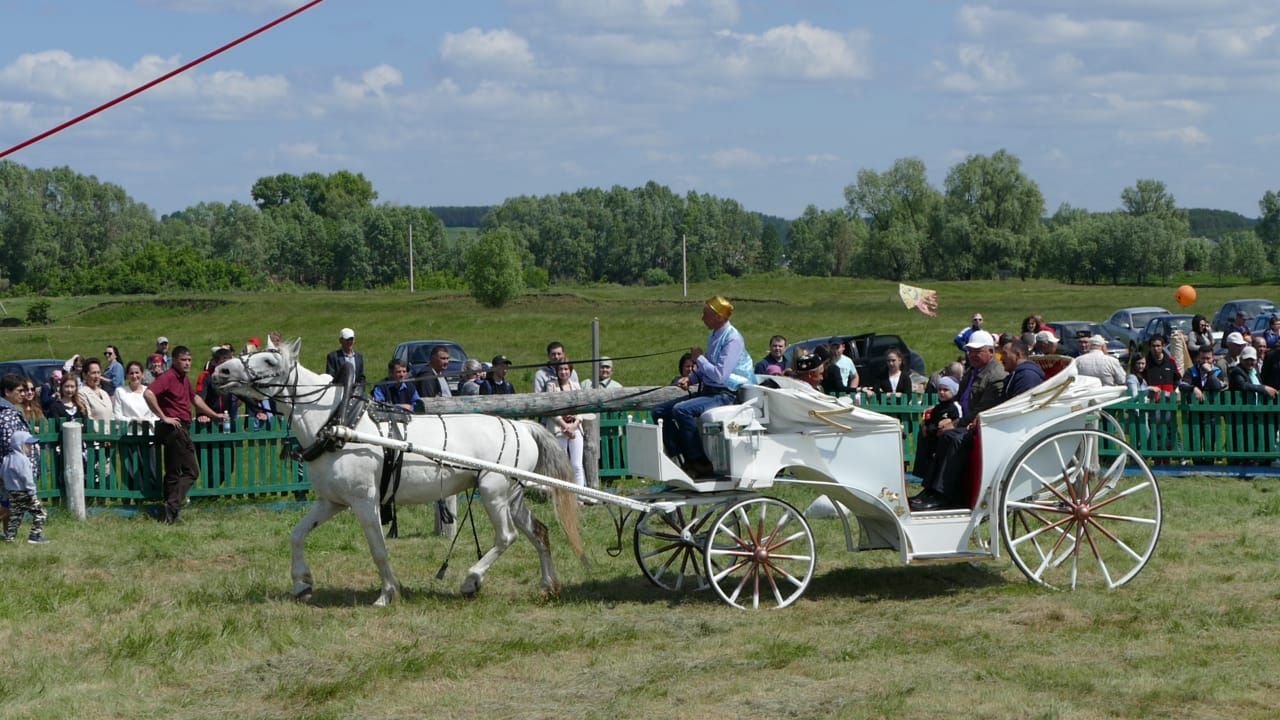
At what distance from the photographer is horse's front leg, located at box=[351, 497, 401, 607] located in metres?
10.1

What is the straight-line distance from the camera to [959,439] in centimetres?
1029

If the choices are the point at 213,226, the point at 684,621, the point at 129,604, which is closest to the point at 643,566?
the point at 684,621

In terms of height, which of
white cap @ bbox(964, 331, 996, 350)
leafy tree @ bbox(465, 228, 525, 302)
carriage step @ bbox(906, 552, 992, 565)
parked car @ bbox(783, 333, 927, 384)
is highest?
leafy tree @ bbox(465, 228, 525, 302)

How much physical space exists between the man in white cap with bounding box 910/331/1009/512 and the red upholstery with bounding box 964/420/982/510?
0.04 m

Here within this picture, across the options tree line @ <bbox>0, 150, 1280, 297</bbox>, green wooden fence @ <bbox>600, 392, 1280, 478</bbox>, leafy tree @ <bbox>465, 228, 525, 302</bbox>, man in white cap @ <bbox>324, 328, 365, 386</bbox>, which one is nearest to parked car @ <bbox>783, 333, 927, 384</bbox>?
green wooden fence @ <bbox>600, 392, 1280, 478</bbox>

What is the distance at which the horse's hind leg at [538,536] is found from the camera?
1052cm

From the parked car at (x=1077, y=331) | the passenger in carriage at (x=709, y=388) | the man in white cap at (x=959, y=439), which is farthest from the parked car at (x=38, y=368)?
the parked car at (x=1077, y=331)

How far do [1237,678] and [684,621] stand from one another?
11.5 feet

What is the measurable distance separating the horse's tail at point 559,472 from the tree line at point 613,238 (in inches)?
3151

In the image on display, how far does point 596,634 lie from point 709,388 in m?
2.05

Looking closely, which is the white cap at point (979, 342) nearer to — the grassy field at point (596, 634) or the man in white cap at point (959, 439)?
the man in white cap at point (959, 439)

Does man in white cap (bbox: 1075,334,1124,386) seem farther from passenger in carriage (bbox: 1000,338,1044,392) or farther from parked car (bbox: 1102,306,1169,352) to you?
parked car (bbox: 1102,306,1169,352)

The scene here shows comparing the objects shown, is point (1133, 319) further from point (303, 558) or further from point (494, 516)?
point (303, 558)

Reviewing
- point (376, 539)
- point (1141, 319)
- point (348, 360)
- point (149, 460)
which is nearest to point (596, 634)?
point (376, 539)
